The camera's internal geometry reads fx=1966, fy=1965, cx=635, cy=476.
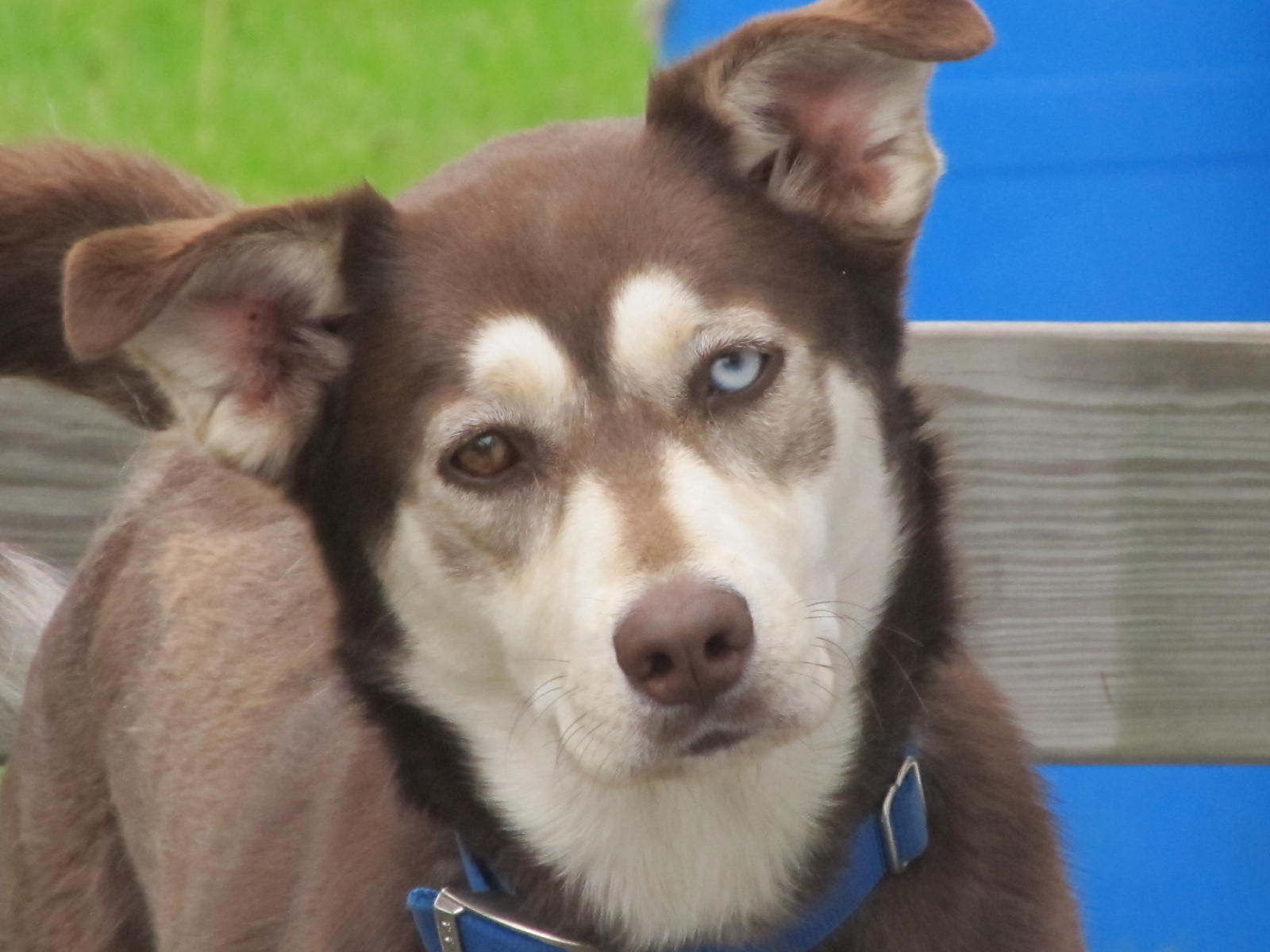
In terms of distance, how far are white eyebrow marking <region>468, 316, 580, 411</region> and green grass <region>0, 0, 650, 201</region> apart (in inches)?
181

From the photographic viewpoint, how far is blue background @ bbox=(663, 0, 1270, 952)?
12.2ft

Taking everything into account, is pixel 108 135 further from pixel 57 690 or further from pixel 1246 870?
pixel 1246 870

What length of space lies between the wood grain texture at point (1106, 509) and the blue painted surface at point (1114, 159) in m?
0.80

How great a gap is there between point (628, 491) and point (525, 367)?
21 centimetres

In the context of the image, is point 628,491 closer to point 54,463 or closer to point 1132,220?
point 54,463

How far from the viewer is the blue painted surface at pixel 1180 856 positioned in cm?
385

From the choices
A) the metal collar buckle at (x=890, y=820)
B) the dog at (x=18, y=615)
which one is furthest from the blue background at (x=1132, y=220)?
the dog at (x=18, y=615)

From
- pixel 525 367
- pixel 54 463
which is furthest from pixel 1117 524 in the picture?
pixel 54 463

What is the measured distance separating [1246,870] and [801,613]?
77.4 inches

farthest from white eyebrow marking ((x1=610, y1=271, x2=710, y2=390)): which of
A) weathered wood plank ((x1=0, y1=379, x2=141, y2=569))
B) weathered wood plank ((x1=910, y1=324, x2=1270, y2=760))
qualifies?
weathered wood plank ((x1=0, y1=379, x2=141, y2=569))

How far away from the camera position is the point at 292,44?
28.7ft

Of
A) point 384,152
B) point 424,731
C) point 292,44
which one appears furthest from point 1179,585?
point 292,44

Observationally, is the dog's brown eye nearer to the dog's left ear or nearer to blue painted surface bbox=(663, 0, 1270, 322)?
the dog's left ear

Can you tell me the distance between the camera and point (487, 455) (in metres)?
2.44
